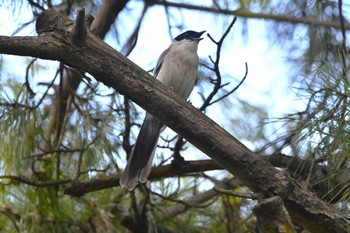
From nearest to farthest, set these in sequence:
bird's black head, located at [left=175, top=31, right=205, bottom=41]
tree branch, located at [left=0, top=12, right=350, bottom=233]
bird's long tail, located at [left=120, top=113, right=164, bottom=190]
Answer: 1. tree branch, located at [left=0, top=12, right=350, bottom=233]
2. bird's long tail, located at [left=120, top=113, right=164, bottom=190]
3. bird's black head, located at [left=175, top=31, right=205, bottom=41]

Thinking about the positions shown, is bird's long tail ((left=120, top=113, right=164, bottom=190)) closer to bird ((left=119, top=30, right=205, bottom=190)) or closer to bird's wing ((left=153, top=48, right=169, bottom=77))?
bird ((left=119, top=30, right=205, bottom=190))

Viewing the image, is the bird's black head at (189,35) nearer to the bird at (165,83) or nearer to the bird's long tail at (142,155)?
the bird at (165,83)

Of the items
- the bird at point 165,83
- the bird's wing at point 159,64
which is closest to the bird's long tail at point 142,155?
the bird at point 165,83

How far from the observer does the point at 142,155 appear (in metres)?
2.58

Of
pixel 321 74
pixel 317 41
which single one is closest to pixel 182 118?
pixel 321 74

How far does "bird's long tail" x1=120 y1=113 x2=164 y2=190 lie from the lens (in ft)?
8.02

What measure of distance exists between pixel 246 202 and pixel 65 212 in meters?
0.82

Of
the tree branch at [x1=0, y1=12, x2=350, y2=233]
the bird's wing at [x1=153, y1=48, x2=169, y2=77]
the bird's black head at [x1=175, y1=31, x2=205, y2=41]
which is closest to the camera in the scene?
the tree branch at [x1=0, y1=12, x2=350, y2=233]

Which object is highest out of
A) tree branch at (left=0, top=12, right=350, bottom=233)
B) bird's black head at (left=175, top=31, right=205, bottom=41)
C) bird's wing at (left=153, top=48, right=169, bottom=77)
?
bird's black head at (left=175, top=31, right=205, bottom=41)

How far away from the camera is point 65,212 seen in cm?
270

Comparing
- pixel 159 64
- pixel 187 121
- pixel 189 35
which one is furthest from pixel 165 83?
pixel 187 121

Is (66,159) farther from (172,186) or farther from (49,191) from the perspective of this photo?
(172,186)

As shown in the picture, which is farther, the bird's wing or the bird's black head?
the bird's black head

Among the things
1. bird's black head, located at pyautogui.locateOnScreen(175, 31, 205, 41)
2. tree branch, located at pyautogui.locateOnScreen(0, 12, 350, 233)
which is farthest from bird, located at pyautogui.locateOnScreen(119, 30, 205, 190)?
tree branch, located at pyautogui.locateOnScreen(0, 12, 350, 233)
